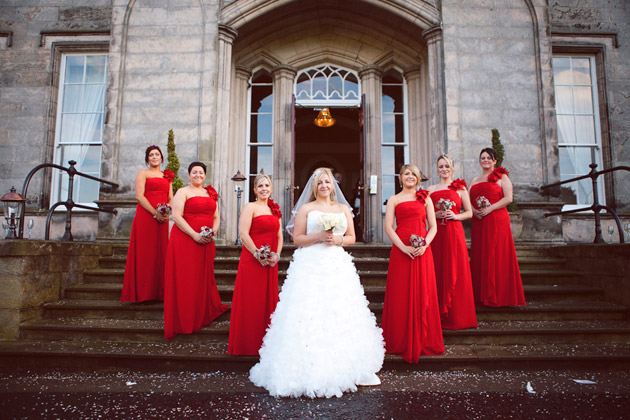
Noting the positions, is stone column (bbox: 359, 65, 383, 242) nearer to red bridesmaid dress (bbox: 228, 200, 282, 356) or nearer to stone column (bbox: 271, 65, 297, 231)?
stone column (bbox: 271, 65, 297, 231)

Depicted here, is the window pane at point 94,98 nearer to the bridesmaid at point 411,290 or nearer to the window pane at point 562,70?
the bridesmaid at point 411,290

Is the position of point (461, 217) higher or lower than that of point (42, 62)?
lower

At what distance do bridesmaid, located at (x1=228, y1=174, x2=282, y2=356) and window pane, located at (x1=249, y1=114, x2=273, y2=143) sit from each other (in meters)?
5.24

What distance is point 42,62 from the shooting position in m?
8.43

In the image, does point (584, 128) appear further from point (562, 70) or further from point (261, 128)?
point (261, 128)

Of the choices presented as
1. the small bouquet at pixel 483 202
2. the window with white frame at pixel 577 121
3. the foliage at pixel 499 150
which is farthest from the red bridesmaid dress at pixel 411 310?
the window with white frame at pixel 577 121

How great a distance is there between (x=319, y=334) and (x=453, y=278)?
180 cm

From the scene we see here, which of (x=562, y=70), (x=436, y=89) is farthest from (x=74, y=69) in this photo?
(x=562, y=70)

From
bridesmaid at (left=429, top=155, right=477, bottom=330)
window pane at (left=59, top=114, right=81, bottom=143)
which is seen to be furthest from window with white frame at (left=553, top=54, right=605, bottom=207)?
window pane at (left=59, top=114, right=81, bottom=143)

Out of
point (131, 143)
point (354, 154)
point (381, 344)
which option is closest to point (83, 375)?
point (381, 344)

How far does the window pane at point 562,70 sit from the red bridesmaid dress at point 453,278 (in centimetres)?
606

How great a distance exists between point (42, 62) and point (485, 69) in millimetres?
8968

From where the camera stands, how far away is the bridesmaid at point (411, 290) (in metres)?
3.70

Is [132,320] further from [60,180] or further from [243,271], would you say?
[60,180]
